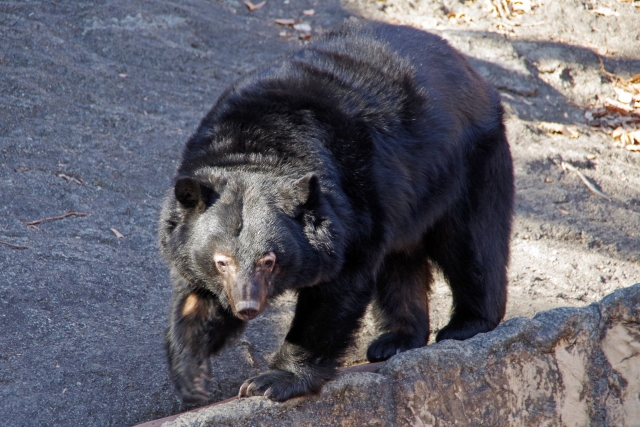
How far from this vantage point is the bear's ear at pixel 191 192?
10.8 feet

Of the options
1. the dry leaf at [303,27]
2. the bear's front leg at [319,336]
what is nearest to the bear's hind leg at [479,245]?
the bear's front leg at [319,336]

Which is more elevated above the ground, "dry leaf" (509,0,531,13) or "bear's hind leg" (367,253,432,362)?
"dry leaf" (509,0,531,13)

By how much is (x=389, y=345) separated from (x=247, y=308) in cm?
158

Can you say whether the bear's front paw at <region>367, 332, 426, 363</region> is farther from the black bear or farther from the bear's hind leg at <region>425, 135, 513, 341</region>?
the bear's hind leg at <region>425, 135, 513, 341</region>

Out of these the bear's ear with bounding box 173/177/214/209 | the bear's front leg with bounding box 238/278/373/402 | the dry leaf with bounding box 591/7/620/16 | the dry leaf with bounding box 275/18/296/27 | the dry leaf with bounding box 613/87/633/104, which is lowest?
the dry leaf with bounding box 275/18/296/27

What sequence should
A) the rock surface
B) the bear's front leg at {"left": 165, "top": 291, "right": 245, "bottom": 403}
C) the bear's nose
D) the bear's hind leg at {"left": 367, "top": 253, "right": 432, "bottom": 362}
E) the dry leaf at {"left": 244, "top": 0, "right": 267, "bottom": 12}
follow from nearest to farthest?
the bear's nose
the rock surface
the bear's front leg at {"left": 165, "top": 291, "right": 245, "bottom": 403}
the bear's hind leg at {"left": 367, "top": 253, "right": 432, "bottom": 362}
the dry leaf at {"left": 244, "top": 0, "right": 267, "bottom": 12}

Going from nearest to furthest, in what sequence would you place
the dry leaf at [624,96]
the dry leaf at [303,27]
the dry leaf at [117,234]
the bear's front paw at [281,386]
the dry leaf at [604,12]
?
the bear's front paw at [281,386], the dry leaf at [117,234], the dry leaf at [624,96], the dry leaf at [303,27], the dry leaf at [604,12]

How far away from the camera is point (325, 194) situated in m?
3.49

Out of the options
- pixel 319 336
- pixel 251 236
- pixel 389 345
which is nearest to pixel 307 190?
pixel 251 236

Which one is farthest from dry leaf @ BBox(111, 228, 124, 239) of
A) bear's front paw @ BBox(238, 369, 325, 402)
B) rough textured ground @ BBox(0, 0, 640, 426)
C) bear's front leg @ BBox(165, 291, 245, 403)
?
bear's front paw @ BBox(238, 369, 325, 402)

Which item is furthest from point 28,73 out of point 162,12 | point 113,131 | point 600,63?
point 600,63

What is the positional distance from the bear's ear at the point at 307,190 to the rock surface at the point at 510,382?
2.88 feet

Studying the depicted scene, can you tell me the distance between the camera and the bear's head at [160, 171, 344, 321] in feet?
10.8

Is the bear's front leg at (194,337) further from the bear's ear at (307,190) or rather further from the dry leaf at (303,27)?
the dry leaf at (303,27)
